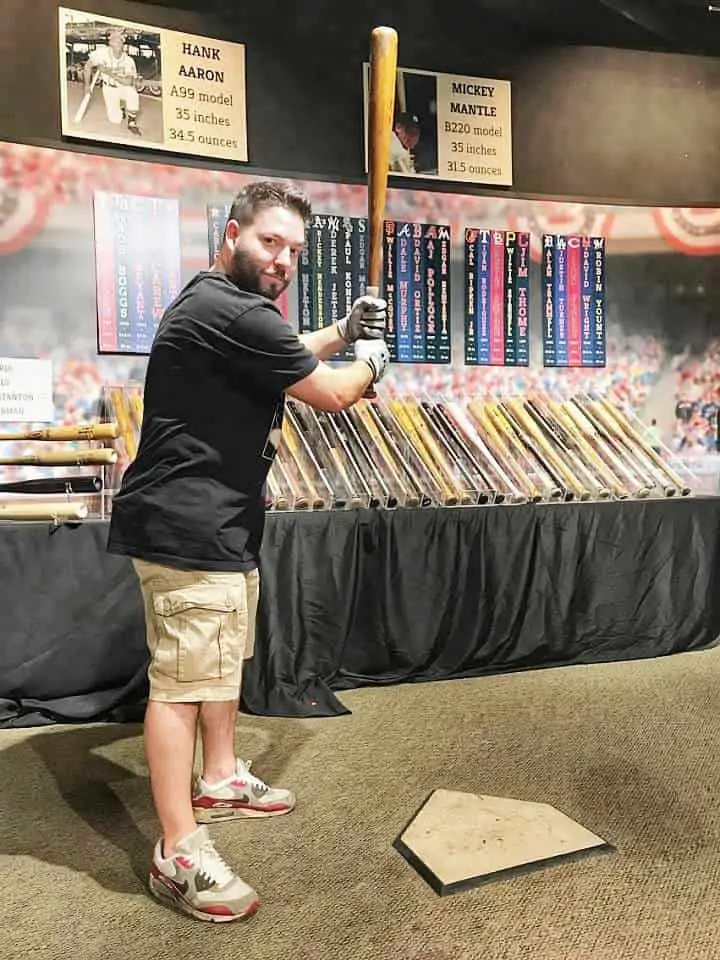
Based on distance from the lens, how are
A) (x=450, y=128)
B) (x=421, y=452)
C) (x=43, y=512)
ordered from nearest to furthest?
(x=43, y=512) → (x=421, y=452) → (x=450, y=128)

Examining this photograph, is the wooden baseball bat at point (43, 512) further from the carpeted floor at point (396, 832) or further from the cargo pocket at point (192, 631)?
the cargo pocket at point (192, 631)

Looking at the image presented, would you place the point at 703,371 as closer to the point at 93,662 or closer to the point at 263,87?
the point at 263,87

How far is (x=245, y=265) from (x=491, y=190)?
2.29 m

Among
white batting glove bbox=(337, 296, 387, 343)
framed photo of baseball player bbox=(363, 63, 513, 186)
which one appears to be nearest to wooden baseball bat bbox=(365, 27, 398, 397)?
white batting glove bbox=(337, 296, 387, 343)

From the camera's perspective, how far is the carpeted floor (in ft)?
5.37

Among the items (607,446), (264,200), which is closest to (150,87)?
(264,200)

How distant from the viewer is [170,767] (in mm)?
1775

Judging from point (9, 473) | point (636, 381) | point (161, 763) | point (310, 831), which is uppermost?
point (636, 381)

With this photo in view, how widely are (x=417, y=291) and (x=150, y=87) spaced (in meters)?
1.36

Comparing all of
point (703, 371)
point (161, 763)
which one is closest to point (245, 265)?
point (161, 763)

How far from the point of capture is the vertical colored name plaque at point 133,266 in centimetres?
337

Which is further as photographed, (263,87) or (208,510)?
(263,87)

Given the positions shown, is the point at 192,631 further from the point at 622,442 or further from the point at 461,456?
the point at 622,442

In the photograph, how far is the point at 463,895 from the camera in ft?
5.85
